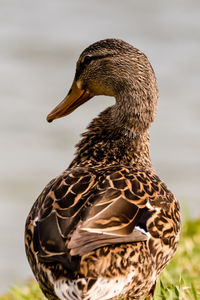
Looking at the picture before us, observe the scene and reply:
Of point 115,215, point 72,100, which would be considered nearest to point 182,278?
point 115,215

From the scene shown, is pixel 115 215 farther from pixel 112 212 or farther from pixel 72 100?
pixel 72 100

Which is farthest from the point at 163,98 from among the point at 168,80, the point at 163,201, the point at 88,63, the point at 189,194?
the point at 163,201

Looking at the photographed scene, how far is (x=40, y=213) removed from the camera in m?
4.79

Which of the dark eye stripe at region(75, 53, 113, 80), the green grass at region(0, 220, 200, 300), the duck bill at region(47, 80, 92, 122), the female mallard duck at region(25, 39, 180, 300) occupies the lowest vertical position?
the green grass at region(0, 220, 200, 300)

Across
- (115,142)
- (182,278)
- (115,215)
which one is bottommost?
(182,278)

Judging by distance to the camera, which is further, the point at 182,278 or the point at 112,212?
the point at 182,278

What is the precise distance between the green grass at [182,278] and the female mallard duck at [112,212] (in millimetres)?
191

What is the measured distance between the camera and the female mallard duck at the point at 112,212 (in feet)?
14.5

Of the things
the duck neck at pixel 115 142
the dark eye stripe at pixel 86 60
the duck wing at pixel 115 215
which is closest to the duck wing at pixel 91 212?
the duck wing at pixel 115 215

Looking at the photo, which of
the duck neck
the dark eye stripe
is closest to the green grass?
the duck neck

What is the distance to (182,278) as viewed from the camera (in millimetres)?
5281

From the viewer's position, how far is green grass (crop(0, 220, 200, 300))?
4.97 metres

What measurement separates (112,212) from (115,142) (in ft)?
4.16

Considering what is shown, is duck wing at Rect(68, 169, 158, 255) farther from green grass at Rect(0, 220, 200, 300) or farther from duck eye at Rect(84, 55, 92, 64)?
duck eye at Rect(84, 55, 92, 64)
